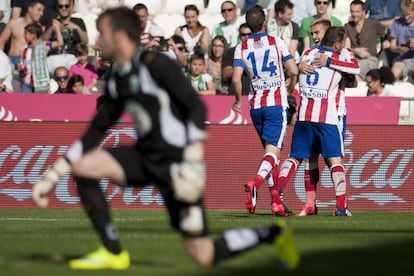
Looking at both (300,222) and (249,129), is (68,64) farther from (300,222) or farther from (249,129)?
(300,222)

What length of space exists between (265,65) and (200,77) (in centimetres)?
511

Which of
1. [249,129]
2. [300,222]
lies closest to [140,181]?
[300,222]

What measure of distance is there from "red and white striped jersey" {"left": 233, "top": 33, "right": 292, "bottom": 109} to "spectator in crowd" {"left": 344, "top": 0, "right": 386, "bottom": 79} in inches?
226

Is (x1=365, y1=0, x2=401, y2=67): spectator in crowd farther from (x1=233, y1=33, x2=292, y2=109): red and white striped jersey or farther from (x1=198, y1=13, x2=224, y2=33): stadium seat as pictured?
(x1=233, y1=33, x2=292, y2=109): red and white striped jersey

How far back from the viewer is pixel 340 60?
15375 mm

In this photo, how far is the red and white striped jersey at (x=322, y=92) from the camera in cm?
1553

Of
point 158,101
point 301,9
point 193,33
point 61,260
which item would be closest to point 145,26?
point 193,33

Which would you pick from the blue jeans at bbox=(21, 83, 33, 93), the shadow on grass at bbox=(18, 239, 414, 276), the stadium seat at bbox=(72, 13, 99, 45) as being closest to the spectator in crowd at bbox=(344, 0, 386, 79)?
the stadium seat at bbox=(72, 13, 99, 45)

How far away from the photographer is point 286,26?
2164 cm

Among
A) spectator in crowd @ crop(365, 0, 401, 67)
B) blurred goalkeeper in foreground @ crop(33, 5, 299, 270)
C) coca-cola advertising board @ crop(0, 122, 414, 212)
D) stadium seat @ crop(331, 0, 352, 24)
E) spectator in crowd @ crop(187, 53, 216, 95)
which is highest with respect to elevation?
blurred goalkeeper in foreground @ crop(33, 5, 299, 270)

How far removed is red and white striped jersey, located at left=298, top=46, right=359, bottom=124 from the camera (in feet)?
51.0

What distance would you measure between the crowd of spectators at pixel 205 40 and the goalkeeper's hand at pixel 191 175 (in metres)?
12.8

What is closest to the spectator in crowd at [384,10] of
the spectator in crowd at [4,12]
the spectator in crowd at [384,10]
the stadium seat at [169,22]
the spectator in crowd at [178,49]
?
the spectator in crowd at [384,10]

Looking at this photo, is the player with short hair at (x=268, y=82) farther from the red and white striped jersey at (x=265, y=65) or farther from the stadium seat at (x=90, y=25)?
the stadium seat at (x=90, y=25)
